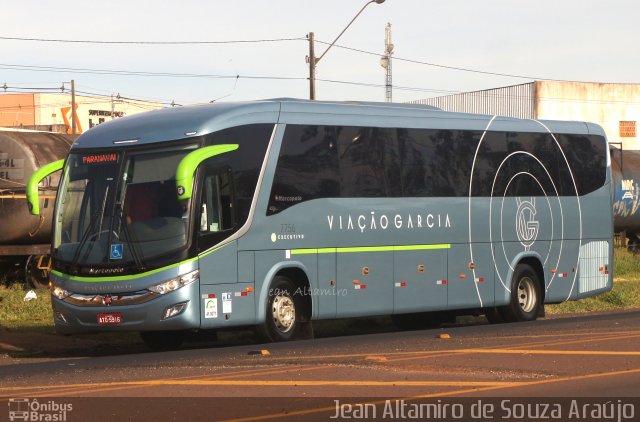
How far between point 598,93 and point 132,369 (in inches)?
2806

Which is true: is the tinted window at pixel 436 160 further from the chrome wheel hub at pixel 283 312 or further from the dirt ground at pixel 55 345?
the dirt ground at pixel 55 345

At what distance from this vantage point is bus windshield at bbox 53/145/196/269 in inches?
691

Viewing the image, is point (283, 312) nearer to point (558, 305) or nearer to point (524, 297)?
point (524, 297)

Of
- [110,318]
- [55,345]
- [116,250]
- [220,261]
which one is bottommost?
[55,345]

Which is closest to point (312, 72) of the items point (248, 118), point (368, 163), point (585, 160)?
point (585, 160)

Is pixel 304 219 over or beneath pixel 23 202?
beneath

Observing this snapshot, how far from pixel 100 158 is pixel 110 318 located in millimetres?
2385

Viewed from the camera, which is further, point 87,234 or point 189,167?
point 87,234

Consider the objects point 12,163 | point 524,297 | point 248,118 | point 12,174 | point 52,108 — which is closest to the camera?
point 248,118

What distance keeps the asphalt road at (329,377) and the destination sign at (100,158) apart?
296 centimetres

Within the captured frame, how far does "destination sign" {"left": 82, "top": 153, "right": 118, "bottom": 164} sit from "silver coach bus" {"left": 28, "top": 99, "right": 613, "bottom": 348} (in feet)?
0.08

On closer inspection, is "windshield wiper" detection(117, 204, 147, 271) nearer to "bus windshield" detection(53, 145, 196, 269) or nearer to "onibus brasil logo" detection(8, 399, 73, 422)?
"bus windshield" detection(53, 145, 196, 269)

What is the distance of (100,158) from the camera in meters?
18.3

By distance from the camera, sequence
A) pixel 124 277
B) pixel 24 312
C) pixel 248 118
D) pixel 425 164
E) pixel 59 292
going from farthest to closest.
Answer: pixel 24 312 → pixel 425 164 → pixel 248 118 → pixel 59 292 → pixel 124 277
